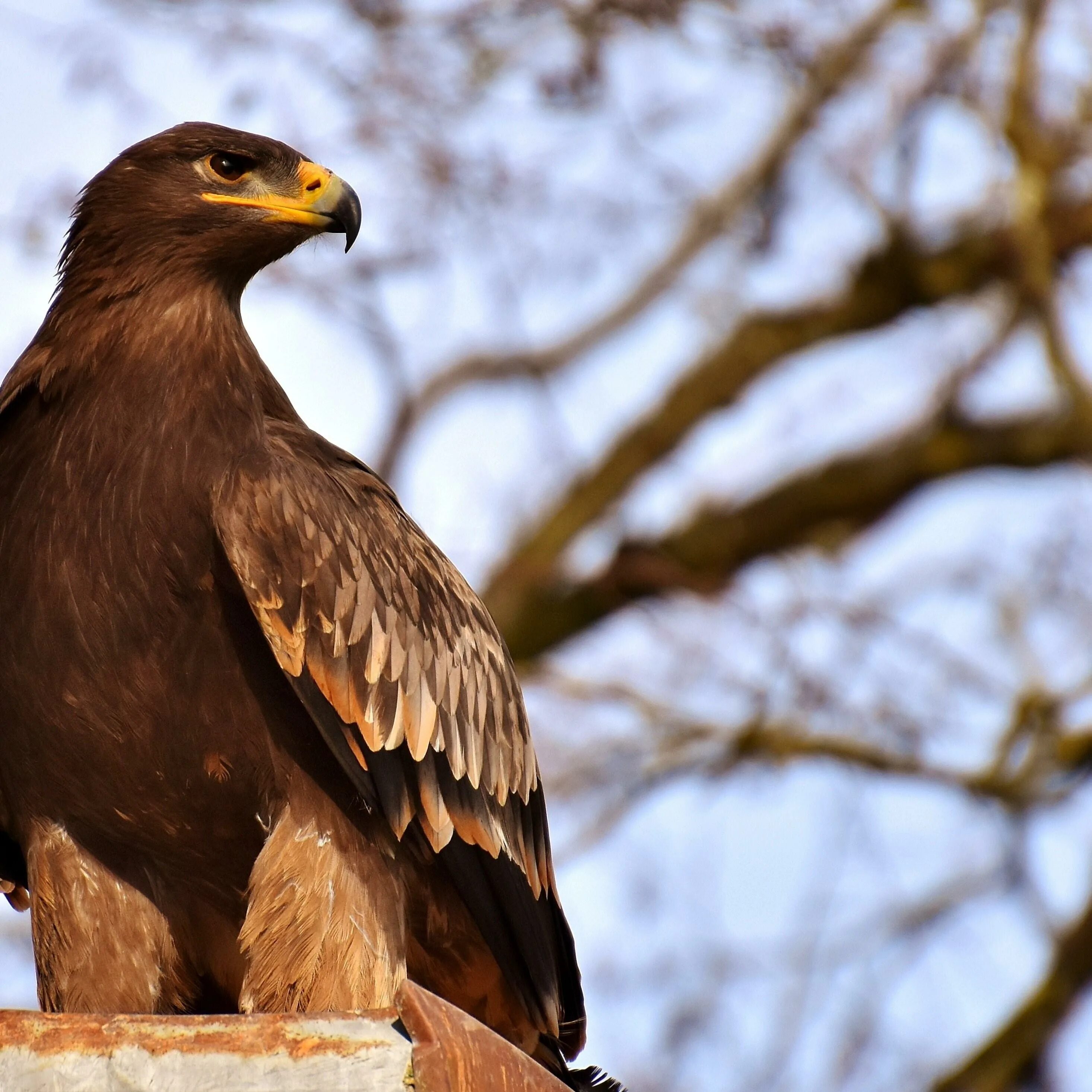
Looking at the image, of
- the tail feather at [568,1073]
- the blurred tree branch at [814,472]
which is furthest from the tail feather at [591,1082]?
the blurred tree branch at [814,472]

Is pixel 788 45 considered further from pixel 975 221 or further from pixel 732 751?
pixel 732 751

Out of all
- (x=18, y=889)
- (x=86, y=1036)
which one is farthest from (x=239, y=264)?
(x=86, y=1036)

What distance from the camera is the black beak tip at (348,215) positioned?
4.23 meters

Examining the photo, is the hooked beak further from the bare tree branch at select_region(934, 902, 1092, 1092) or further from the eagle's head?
the bare tree branch at select_region(934, 902, 1092, 1092)

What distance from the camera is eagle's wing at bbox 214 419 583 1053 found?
12.3 feet

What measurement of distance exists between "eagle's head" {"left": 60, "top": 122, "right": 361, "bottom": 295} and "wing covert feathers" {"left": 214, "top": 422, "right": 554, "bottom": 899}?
18.8 inches

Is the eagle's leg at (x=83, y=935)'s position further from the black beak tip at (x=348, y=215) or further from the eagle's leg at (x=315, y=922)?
the black beak tip at (x=348, y=215)

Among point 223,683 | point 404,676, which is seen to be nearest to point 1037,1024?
point 404,676

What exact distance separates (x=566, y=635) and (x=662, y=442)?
1388 mm

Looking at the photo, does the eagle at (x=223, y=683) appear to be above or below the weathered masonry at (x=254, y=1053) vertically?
above

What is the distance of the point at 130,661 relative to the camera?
375cm

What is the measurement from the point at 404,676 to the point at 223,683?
44cm

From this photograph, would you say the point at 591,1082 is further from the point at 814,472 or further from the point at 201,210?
the point at 814,472

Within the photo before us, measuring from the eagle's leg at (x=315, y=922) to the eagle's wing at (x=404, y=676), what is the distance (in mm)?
131
